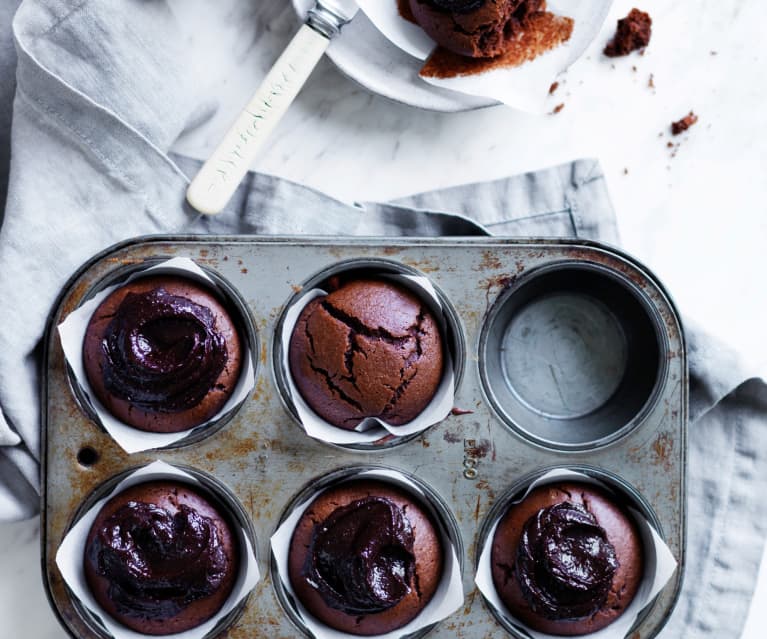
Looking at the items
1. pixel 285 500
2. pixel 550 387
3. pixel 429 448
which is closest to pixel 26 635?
pixel 285 500

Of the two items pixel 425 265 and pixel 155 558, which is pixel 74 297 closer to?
pixel 155 558

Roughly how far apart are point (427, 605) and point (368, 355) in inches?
24.9

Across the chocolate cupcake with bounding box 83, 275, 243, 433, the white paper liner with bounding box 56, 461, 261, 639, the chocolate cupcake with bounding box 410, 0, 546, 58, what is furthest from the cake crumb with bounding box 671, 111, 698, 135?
the white paper liner with bounding box 56, 461, 261, 639

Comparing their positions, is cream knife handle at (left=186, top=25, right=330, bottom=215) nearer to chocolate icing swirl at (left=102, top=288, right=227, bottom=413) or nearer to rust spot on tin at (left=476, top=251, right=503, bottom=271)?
chocolate icing swirl at (left=102, top=288, right=227, bottom=413)

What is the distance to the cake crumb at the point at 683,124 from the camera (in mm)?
2475

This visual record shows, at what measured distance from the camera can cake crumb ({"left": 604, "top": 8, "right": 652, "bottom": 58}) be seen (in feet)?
7.98

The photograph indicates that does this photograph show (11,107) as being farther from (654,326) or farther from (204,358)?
(654,326)

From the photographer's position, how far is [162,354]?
192cm

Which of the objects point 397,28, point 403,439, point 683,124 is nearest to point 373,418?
point 403,439

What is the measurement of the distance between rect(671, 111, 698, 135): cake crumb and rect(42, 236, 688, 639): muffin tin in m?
0.65

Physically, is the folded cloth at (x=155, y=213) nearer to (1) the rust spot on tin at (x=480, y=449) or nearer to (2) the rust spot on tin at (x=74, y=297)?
(2) the rust spot on tin at (x=74, y=297)

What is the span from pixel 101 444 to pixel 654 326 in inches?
54.9

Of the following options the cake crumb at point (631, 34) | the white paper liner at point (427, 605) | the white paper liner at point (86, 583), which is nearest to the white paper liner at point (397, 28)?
the cake crumb at point (631, 34)

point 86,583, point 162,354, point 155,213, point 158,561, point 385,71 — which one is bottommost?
point 86,583
